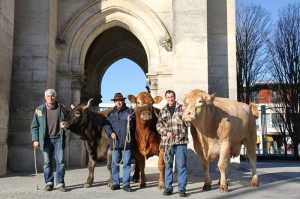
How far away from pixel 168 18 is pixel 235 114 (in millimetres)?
5436

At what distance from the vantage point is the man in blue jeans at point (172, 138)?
21.8ft

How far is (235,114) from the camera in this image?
7.35 m

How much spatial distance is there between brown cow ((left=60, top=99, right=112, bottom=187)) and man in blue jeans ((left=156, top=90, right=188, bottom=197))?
1.37 meters

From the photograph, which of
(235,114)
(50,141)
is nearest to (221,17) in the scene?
(235,114)

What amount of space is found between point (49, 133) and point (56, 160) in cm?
54

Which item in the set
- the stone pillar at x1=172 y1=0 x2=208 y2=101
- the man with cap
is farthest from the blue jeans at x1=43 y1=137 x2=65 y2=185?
the stone pillar at x1=172 y1=0 x2=208 y2=101

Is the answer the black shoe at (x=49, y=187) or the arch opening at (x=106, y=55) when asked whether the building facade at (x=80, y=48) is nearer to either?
the black shoe at (x=49, y=187)

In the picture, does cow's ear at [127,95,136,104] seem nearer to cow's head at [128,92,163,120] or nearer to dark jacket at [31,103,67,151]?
cow's head at [128,92,163,120]

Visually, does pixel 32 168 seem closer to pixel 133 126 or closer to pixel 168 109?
pixel 133 126

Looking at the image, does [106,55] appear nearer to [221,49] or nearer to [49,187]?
[221,49]

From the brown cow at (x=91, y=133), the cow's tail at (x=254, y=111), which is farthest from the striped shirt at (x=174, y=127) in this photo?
the cow's tail at (x=254, y=111)

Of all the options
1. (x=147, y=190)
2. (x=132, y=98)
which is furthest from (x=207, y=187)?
(x=132, y=98)

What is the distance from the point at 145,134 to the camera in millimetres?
7273

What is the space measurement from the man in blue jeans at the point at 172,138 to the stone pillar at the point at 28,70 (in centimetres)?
533
